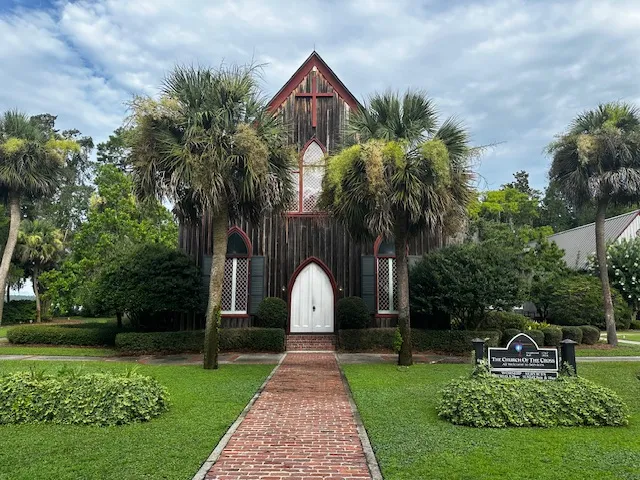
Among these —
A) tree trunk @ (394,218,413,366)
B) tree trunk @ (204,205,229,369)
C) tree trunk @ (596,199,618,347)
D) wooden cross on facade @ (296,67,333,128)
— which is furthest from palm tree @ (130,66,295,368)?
tree trunk @ (596,199,618,347)

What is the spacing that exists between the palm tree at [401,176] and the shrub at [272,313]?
482 centimetres

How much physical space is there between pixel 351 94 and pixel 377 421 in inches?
580

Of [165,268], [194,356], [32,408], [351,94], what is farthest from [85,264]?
[32,408]

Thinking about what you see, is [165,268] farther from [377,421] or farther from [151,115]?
[377,421]

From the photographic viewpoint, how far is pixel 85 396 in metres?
6.95

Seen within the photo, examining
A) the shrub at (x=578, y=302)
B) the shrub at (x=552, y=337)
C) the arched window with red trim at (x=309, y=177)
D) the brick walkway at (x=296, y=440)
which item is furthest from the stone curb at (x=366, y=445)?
the shrub at (x=578, y=302)

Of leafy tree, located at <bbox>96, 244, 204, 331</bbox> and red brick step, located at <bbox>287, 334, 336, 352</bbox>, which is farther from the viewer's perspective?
red brick step, located at <bbox>287, 334, 336, 352</bbox>

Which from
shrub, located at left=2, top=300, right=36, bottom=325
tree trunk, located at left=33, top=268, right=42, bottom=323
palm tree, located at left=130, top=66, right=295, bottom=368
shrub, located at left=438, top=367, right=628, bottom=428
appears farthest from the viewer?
tree trunk, located at left=33, top=268, right=42, bottom=323

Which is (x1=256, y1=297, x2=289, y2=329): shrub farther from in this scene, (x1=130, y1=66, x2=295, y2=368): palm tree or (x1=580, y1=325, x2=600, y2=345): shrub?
(x1=580, y1=325, x2=600, y2=345): shrub

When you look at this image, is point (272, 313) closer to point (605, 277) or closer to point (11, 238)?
point (605, 277)

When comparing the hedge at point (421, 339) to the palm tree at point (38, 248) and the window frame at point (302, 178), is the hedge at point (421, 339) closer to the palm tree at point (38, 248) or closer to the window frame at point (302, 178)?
the window frame at point (302, 178)

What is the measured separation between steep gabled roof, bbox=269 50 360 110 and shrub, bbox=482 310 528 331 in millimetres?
9955

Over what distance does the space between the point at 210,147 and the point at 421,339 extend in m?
9.52

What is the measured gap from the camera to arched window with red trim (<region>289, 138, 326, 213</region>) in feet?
61.0
